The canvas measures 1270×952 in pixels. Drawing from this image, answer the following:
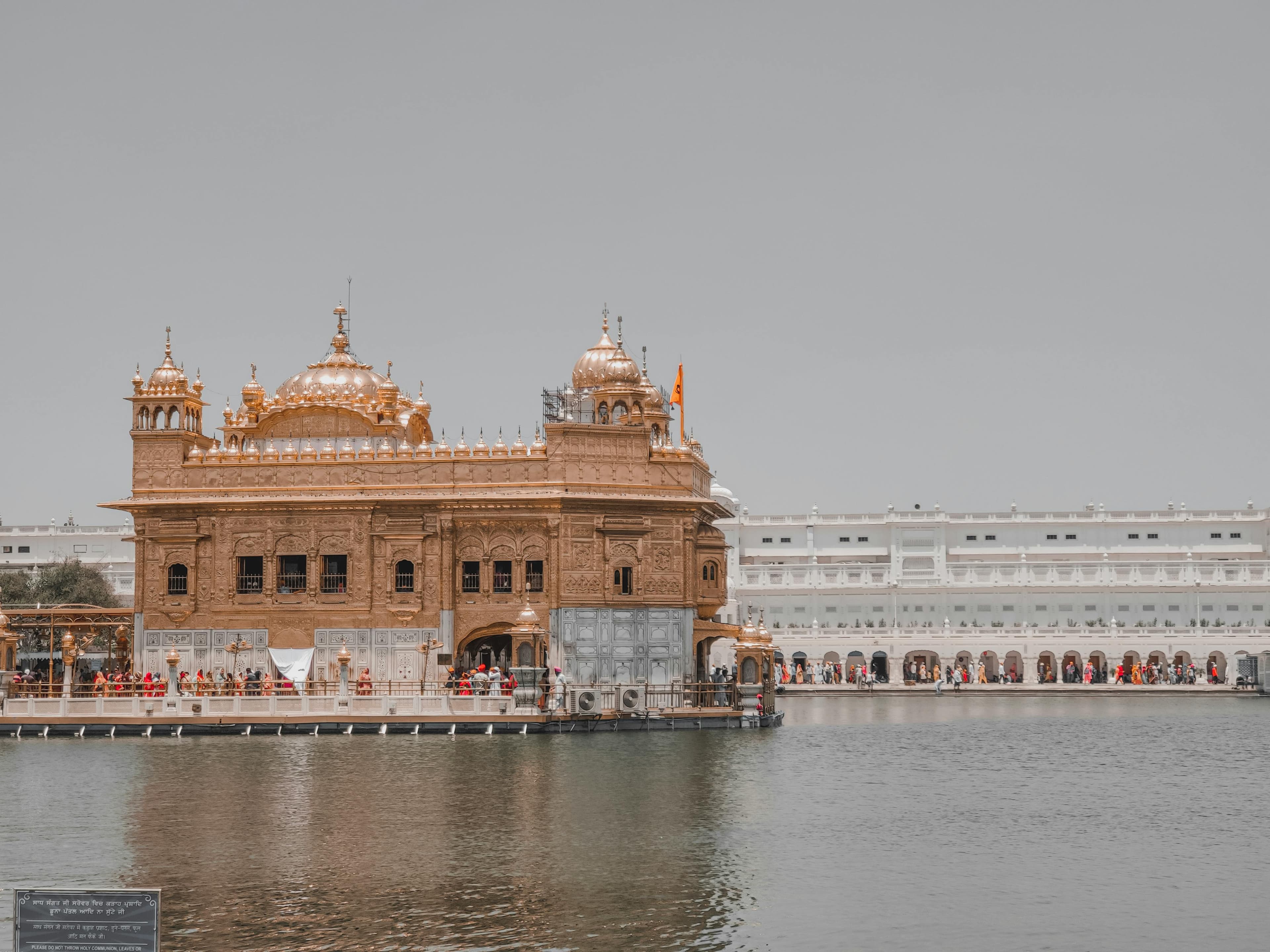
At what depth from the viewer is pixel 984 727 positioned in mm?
49000

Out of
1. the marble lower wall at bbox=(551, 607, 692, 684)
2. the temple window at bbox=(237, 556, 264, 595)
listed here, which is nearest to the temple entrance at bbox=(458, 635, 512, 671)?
the marble lower wall at bbox=(551, 607, 692, 684)

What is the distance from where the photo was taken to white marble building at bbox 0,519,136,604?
97.6 metres

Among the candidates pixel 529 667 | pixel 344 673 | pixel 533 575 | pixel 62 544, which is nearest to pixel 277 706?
pixel 344 673

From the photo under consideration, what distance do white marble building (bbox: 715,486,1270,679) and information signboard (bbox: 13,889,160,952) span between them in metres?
69.3

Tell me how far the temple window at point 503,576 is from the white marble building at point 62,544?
2056 inches

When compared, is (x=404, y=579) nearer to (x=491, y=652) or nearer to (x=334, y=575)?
(x=334, y=575)

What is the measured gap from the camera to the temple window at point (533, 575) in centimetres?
4919

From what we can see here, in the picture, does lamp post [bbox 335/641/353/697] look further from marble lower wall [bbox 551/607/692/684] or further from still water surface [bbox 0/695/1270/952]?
marble lower wall [bbox 551/607/692/684]

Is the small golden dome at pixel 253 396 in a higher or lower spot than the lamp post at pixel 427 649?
higher

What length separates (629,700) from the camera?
45.4m

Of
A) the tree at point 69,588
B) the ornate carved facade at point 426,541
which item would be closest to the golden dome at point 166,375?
the ornate carved facade at point 426,541

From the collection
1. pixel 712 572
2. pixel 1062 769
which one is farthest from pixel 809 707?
pixel 1062 769

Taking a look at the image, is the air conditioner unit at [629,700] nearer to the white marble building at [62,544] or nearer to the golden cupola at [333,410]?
the golden cupola at [333,410]

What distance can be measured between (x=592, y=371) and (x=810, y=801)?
23283 mm
